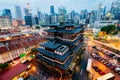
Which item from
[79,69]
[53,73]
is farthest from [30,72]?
[79,69]

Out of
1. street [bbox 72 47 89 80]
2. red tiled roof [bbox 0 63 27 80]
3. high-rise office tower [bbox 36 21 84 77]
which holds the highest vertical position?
high-rise office tower [bbox 36 21 84 77]

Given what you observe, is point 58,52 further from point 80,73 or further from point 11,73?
point 11,73

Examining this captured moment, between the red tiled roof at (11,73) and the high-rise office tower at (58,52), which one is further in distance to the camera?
the high-rise office tower at (58,52)

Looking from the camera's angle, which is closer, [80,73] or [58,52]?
[58,52]

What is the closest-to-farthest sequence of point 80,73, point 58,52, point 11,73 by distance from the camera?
point 58,52
point 11,73
point 80,73

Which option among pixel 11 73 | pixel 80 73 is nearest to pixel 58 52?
pixel 80 73

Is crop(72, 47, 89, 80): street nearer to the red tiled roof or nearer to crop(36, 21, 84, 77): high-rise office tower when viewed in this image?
crop(36, 21, 84, 77): high-rise office tower

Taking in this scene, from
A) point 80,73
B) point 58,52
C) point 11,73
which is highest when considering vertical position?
point 58,52

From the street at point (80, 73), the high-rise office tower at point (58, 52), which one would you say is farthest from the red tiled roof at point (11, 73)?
the street at point (80, 73)

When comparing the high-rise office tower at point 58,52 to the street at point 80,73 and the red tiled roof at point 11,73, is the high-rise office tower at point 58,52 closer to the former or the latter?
the street at point 80,73

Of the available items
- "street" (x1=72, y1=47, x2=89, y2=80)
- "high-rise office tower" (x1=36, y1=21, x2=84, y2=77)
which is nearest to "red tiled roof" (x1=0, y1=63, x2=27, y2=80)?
"high-rise office tower" (x1=36, y1=21, x2=84, y2=77)

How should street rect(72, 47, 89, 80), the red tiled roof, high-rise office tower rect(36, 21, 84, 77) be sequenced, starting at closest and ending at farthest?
the red tiled roof, high-rise office tower rect(36, 21, 84, 77), street rect(72, 47, 89, 80)
